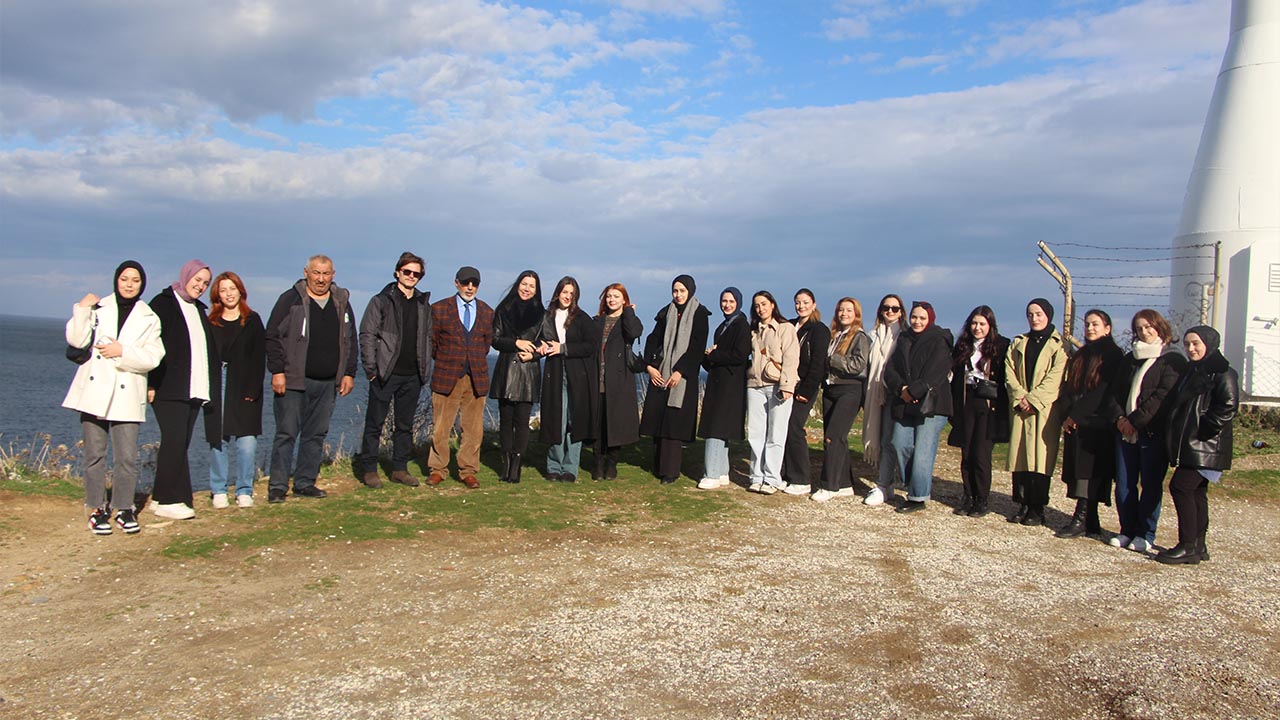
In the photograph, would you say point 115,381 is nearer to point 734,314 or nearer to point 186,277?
point 186,277

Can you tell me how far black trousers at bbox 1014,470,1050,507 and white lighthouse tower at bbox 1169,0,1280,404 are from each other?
6.96 metres

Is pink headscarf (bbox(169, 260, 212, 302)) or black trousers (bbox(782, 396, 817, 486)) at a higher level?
pink headscarf (bbox(169, 260, 212, 302))

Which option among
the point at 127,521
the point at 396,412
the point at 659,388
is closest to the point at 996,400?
the point at 659,388

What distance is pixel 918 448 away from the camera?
24.4ft

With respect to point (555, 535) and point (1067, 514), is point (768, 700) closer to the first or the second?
point (555, 535)

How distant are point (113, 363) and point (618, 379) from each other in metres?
4.08

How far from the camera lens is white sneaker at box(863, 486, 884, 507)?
7707 millimetres

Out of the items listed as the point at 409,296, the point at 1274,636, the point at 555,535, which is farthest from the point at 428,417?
the point at 1274,636

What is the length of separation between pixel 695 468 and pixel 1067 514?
11.4 ft

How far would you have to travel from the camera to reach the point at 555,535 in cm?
627

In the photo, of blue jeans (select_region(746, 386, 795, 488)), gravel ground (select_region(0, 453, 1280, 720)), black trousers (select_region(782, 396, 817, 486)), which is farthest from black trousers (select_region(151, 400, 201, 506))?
black trousers (select_region(782, 396, 817, 486))

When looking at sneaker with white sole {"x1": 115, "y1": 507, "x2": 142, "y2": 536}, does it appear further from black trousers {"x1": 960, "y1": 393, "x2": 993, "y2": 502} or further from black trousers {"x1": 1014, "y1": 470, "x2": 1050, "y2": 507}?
black trousers {"x1": 1014, "y1": 470, "x2": 1050, "y2": 507}

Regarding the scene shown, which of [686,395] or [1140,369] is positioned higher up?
[1140,369]

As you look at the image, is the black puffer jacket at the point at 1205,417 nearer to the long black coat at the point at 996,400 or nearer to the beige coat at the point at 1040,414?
the beige coat at the point at 1040,414
